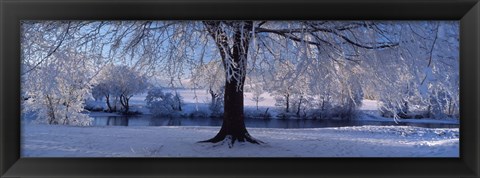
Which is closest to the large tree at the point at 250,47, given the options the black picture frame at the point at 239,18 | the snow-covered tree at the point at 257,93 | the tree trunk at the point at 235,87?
the tree trunk at the point at 235,87

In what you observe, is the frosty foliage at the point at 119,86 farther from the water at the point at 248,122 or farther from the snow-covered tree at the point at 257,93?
the snow-covered tree at the point at 257,93

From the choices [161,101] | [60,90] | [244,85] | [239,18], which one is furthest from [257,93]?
[60,90]

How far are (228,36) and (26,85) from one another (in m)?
1.85

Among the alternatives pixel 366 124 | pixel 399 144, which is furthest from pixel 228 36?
pixel 399 144

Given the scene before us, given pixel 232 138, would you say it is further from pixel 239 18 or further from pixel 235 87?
pixel 239 18

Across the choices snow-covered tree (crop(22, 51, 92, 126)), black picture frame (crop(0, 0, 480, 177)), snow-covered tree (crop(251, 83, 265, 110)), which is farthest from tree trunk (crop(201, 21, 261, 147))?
snow-covered tree (crop(22, 51, 92, 126))

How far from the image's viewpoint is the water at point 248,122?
150 inches

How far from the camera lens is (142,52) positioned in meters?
3.95

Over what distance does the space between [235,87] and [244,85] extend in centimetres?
10

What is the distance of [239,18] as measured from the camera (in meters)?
2.82

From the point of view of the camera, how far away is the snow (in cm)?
349

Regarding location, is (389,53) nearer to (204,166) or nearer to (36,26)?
(204,166)

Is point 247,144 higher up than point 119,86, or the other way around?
point 119,86

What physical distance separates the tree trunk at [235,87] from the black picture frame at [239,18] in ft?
2.90
